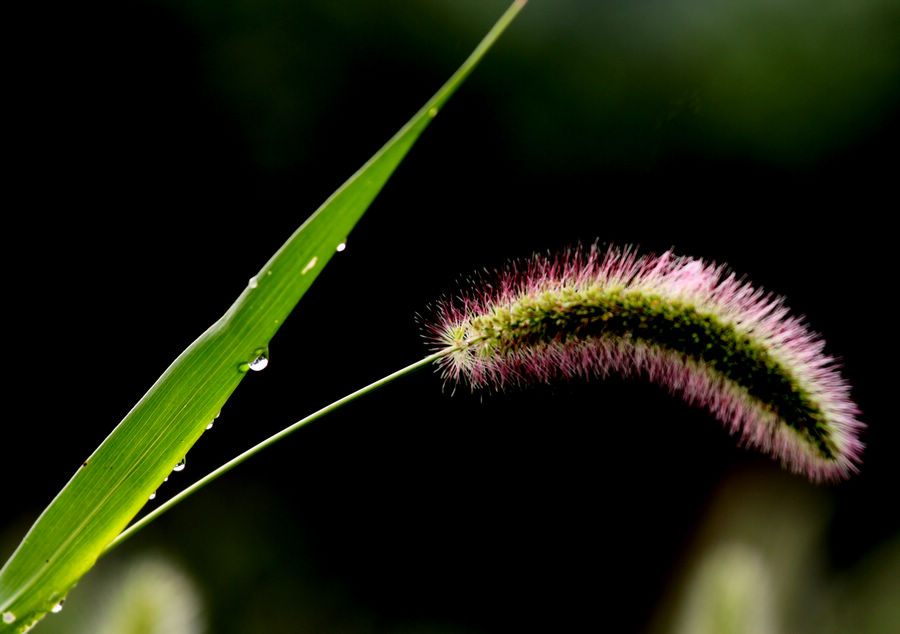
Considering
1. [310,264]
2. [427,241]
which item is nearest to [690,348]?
[310,264]

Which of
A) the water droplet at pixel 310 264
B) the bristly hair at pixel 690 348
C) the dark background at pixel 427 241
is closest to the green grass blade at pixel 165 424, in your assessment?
the water droplet at pixel 310 264

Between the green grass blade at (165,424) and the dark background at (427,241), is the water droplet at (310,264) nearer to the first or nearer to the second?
the green grass blade at (165,424)

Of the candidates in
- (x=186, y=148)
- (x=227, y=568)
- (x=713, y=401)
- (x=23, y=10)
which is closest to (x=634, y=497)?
(x=227, y=568)

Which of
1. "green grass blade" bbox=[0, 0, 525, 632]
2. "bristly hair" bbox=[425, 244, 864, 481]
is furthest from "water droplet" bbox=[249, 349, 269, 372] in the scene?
"bristly hair" bbox=[425, 244, 864, 481]

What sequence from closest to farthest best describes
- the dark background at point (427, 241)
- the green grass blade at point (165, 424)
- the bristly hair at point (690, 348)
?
the green grass blade at point (165, 424)
the bristly hair at point (690, 348)
the dark background at point (427, 241)

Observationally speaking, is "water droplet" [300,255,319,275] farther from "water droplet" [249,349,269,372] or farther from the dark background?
the dark background

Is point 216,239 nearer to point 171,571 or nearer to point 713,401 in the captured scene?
point 171,571
